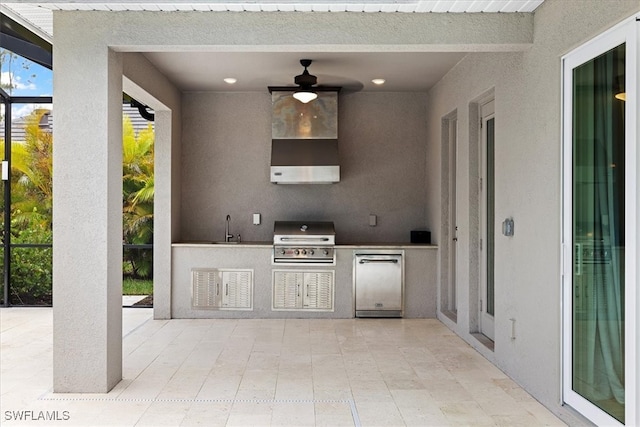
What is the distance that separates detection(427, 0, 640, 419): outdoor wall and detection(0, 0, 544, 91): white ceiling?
1.41 ft

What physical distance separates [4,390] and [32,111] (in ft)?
16.7


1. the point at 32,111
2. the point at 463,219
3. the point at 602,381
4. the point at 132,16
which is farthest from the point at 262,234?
the point at 602,381

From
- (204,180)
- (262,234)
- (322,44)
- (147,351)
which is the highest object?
(322,44)

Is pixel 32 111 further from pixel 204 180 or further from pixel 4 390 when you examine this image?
pixel 4 390

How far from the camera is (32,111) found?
8500mm

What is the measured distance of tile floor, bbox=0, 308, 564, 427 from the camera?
12.7 feet

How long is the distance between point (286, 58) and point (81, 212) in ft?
A: 8.60

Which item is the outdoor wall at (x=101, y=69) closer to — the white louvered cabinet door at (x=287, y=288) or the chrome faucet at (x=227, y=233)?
the white louvered cabinet door at (x=287, y=288)

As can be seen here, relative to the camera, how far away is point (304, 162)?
7457 mm

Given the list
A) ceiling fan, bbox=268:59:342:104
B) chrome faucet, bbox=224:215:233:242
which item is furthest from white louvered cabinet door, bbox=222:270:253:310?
ceiling fan, bbox=268:59:342:104

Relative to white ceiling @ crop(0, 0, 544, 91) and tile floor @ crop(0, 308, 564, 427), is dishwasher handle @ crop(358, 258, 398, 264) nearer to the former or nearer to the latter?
tile floor @ crop(0, 308, 564, 427)

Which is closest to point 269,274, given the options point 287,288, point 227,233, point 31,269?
point 287,288

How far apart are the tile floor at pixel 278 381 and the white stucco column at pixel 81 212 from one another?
28 cm

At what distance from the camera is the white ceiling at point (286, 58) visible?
4.15 m
